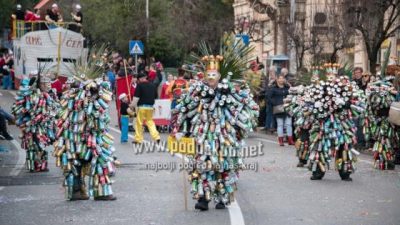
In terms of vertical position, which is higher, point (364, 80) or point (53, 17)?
point (53, 17)

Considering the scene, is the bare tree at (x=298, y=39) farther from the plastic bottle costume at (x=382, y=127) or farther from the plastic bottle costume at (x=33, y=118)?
the plastic bottle costume at (x=33, y=118)

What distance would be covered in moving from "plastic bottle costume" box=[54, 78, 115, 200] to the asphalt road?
26cm

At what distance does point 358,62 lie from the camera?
40.8 metres

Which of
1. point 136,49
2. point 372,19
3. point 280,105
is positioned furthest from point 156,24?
point 280,105

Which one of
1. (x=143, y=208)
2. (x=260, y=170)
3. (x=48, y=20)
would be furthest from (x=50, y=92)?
(x=48, y=20)

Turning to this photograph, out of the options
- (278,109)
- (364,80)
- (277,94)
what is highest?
(364,80)

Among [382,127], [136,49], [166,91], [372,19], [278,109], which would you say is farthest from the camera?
[136,49]

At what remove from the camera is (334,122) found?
15.2m

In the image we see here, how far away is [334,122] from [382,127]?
2009 millimetres

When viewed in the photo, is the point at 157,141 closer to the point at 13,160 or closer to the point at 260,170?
the point at 13,160

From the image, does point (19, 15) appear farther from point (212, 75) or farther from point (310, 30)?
point (212, 75)

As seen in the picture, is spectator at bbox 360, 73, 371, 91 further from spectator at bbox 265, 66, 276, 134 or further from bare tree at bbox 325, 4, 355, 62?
bare tree at bbox 325, 4, 355, 62

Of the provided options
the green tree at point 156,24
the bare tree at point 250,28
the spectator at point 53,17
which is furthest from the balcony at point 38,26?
the green tree at point 156,24

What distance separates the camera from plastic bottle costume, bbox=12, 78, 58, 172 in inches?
648
